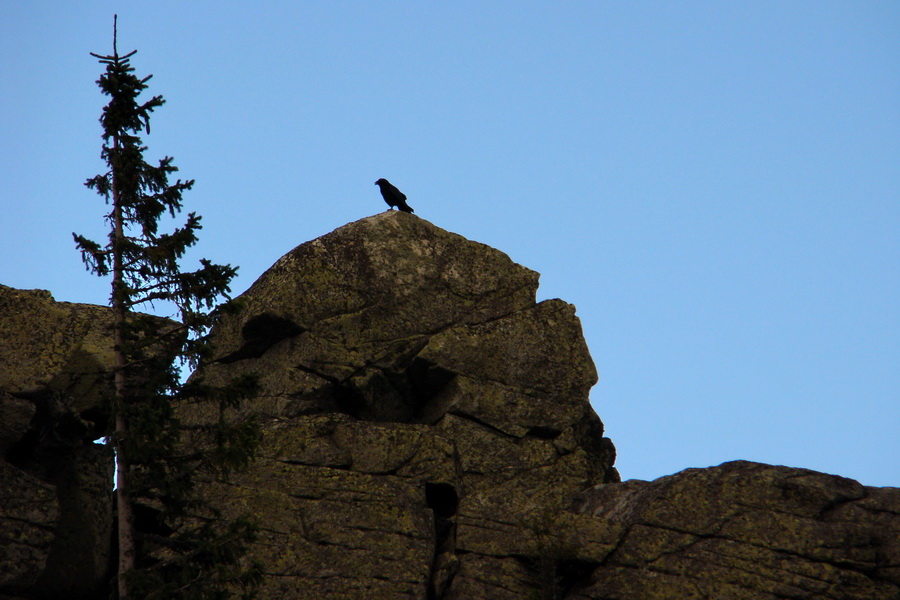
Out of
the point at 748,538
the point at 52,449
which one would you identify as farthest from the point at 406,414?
the point at 748,538

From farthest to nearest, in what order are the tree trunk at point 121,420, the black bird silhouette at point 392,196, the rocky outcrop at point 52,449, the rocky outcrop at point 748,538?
the black bird silhouette at point 392,196 → the rocky outcrop at point 748,538 → the rocky outcrop at point 52,449 → the tree trunk at point 121,420

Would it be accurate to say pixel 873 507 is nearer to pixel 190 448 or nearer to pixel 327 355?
pixel 327 355

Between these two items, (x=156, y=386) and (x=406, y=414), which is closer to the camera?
(x=156, y=386)

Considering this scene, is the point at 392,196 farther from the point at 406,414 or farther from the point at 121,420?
the point at 121,420

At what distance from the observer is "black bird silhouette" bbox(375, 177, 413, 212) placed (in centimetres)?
3316

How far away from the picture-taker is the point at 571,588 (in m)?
24.1

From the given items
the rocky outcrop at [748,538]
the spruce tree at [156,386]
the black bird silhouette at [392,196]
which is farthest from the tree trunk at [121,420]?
the black bird silhouette at [392,196]

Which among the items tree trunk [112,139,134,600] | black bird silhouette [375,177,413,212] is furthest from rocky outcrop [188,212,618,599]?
tree trunk [112,139,134,600]

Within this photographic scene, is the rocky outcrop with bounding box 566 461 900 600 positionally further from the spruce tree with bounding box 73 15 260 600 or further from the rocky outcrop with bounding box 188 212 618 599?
the spruce tree with bounding box 73 15 260 600

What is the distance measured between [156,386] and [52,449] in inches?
188

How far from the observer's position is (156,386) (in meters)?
21.4

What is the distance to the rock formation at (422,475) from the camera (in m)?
23.6

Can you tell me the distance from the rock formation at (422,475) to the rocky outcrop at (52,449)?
45 millimetres

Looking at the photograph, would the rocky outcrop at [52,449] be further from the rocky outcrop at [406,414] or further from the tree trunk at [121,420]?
the rocky outcrop at [406,414]
